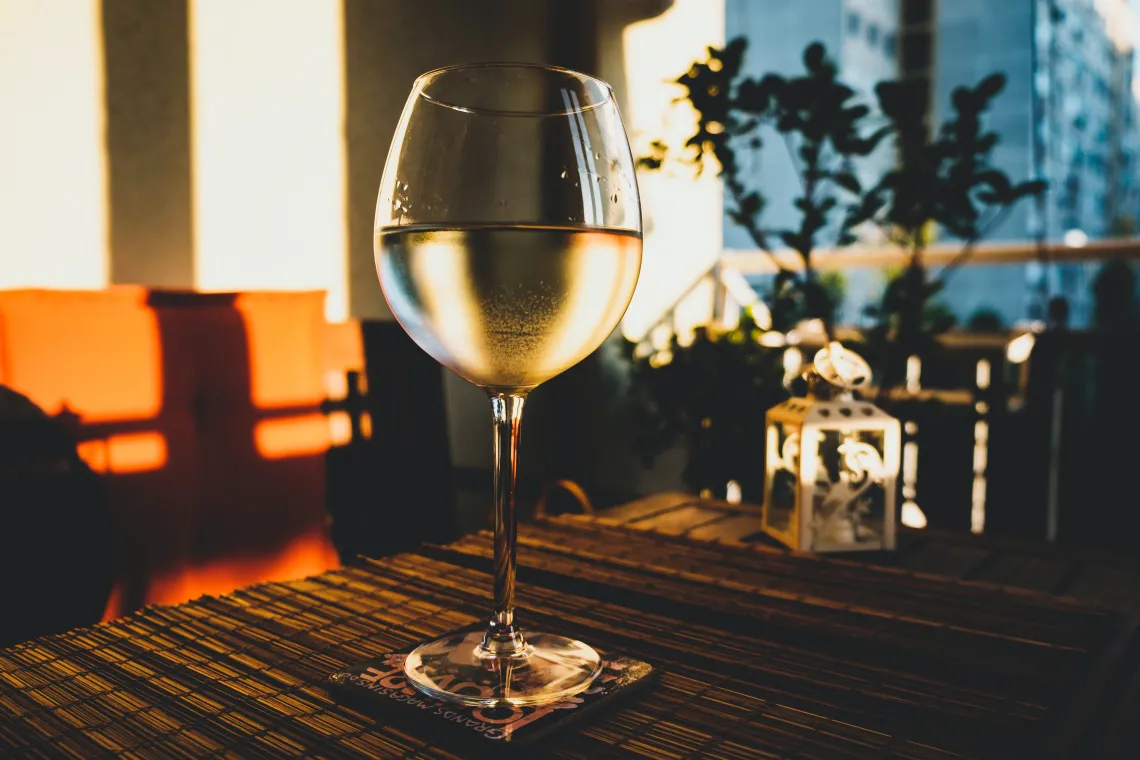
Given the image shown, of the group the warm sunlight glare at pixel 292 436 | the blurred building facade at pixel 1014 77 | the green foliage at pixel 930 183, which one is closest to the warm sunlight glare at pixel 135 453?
the warm sunlight glare at pixel 292 436

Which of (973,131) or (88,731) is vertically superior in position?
(973,131)

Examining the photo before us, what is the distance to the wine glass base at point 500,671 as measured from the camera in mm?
418

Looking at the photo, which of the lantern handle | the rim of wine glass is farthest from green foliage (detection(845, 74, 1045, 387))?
the rim of wine glass

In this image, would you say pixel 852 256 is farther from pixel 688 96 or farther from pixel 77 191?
pixel 77 191

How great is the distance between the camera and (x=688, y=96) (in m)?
2.45

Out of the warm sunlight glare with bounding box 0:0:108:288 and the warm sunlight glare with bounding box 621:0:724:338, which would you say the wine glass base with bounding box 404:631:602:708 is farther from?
the warm sunlight glare with bounding box 621:0:724:338

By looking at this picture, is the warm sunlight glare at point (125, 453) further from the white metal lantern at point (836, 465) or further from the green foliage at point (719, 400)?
the green foliage at point (719, 400)

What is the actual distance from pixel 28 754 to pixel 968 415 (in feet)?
10.2

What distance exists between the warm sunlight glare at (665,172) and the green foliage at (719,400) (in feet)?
2.11

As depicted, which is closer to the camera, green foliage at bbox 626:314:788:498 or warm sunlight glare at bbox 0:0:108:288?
warm sunlight glare at bbox 0:0:108:288

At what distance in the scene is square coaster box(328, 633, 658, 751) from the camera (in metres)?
0.38

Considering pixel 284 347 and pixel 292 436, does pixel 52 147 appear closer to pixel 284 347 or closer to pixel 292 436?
pixel 284 347

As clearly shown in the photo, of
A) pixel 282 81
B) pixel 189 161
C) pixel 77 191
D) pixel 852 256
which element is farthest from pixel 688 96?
pixel 852 256

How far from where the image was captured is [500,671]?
44cm
